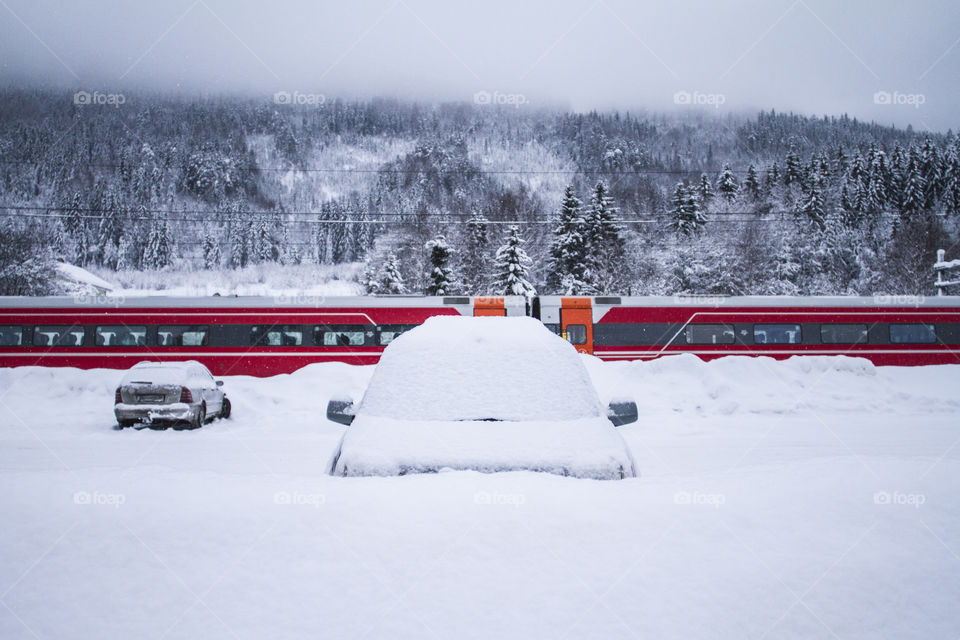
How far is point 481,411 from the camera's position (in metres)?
4.35

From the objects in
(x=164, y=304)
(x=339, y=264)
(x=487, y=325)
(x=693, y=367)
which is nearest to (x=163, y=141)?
(x=339, y=264)

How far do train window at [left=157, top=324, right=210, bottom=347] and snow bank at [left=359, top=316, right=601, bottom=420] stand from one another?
61.4ft

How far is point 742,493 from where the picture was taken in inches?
132

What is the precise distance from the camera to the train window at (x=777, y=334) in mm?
22281

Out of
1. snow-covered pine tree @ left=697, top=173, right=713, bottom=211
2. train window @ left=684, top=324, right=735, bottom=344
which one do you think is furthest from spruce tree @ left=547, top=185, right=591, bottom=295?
train window @ left=684, top=324, right=735, bottom=344

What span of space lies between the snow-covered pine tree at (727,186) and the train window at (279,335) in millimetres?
48783

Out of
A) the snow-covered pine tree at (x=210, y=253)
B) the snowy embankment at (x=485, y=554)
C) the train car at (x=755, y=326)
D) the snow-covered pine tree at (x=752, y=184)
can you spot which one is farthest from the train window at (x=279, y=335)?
the snow-covered pine tree at (x=210, y=253)

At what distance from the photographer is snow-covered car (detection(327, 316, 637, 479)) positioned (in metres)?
3.94

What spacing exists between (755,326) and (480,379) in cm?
2014

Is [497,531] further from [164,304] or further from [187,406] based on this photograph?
[164,304]

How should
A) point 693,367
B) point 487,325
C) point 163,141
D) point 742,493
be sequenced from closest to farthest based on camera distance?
point 742,493 → point 487,325 → point 693,367 → point 163,141

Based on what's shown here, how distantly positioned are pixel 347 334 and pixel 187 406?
886cm

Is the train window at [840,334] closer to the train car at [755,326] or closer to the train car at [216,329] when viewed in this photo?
the train car at [755,326]

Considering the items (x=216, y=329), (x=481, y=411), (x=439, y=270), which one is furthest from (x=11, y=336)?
(x=439, y=270)
